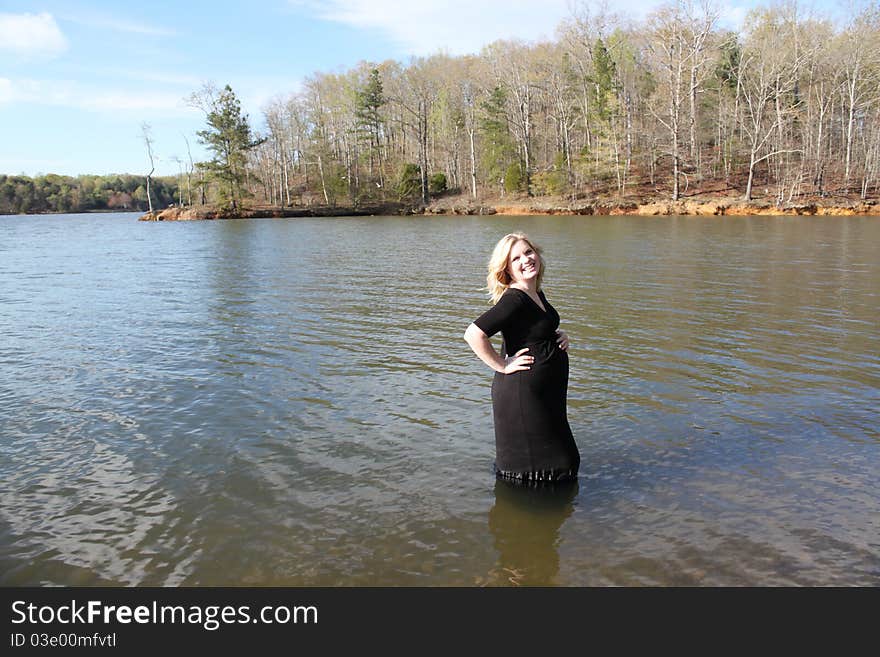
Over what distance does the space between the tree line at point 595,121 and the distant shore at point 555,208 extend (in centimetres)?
293

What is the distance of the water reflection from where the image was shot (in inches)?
178

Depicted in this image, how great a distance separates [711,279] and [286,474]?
15.6m

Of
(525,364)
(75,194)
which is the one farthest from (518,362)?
(75,194)

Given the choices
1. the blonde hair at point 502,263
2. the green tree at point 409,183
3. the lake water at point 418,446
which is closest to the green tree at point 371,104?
the green tree at point 409,183

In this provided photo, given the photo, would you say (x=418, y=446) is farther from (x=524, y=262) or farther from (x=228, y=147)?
(x=228, y=147)

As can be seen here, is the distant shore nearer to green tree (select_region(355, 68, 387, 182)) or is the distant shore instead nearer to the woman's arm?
green tree (select_region(355, 68, 387, 182))

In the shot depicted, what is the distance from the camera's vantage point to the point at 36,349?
11.5 m

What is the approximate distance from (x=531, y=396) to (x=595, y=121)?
67.2m

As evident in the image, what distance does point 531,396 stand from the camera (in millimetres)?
5156

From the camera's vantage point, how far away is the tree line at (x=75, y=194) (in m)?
129

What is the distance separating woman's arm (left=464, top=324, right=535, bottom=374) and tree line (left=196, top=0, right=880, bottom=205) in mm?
55855
